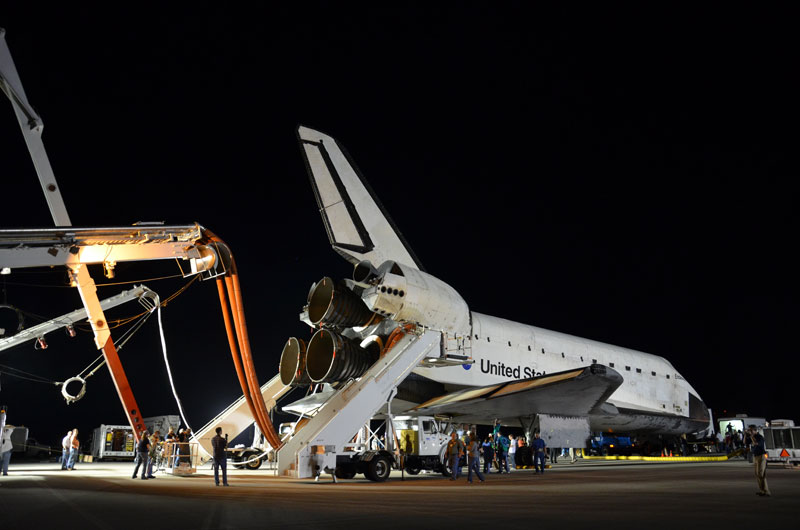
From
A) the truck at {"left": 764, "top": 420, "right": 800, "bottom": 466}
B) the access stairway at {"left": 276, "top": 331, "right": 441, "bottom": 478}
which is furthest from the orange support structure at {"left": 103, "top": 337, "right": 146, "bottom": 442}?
the truck at {"left": 764, "top": 420, "right": 800, "bottom": 466}

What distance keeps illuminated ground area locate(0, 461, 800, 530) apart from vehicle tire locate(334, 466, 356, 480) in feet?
5.07

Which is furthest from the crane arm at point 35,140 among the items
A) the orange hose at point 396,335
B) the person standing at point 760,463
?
the person standing at point 760,463

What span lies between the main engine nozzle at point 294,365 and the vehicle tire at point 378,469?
3.14m

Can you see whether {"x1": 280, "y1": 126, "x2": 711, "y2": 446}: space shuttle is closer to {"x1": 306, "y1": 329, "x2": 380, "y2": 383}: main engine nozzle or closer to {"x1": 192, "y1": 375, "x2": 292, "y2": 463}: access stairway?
{"x1": 306, "y1": 329, "x2": 380, "y2": 383}: main engine nozzle

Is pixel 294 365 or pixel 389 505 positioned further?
pixel 294 365

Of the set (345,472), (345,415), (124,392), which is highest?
(124,392)

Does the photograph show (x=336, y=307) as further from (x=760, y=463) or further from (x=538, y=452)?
(x=760, y=463)

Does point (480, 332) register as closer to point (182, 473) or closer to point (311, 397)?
point (311, 397)

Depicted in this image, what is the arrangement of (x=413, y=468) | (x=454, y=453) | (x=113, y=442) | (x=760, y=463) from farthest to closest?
(x=113, y=442)
(x=413, y=468)
(x=454, y=453)
(x=760, y=463)

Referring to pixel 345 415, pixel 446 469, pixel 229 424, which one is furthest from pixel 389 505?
pixel 229 424

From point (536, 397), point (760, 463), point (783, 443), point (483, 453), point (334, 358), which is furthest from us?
point (783, 443)

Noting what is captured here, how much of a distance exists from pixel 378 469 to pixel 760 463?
6.02 m

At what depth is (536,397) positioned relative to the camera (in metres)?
13.6

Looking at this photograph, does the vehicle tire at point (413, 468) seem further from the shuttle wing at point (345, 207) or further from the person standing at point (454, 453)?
the shuttle wing at point (345, 207)
